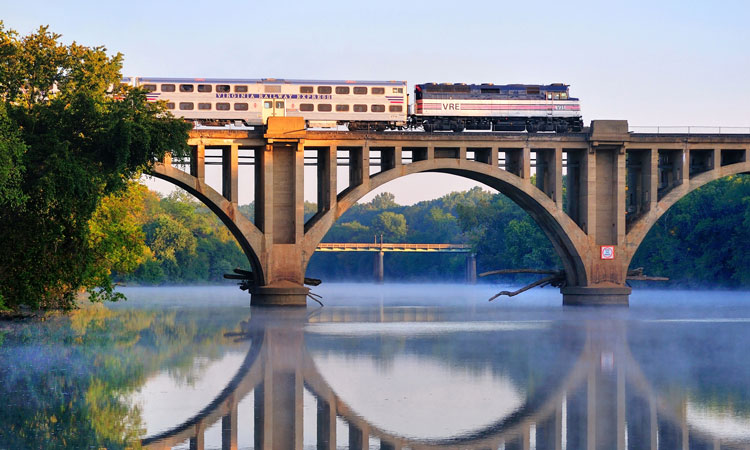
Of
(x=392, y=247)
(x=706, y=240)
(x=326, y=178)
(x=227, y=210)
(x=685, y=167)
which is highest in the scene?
(x=685, y=167)

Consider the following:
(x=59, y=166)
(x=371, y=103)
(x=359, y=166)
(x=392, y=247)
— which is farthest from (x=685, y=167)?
(x=392, y=247)

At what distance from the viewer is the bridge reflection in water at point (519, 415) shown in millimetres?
14500

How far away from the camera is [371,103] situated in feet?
178

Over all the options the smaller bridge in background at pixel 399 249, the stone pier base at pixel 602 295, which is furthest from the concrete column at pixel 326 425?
the smaller bridge in background at pixel 399 249

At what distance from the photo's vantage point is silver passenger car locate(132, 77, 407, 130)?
53.1m

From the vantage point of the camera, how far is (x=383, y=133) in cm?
5131

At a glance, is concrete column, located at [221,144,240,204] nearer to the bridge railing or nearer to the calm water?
the calm water

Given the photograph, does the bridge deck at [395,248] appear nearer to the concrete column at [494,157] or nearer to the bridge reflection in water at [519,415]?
the concrete column at [494,157]

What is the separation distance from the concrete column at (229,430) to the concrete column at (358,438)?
159 centimetres

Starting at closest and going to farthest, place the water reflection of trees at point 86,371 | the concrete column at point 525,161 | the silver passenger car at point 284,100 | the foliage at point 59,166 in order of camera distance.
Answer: the water reflection of trees at point 86,371 < the foliage at point 59,166 < the concrete column at point 525,161 < the silver passenger car at point 284,100

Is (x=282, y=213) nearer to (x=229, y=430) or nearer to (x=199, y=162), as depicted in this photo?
(x=199, y=162)

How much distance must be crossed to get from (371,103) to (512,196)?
29.2 feet

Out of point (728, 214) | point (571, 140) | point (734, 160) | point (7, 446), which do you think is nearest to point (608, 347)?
point (7, 446)

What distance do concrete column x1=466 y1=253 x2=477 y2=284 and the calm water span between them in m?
92.1
